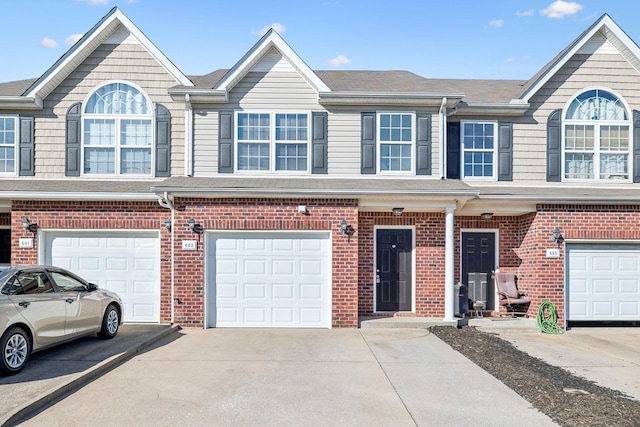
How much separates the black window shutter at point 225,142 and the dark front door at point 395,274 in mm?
4222

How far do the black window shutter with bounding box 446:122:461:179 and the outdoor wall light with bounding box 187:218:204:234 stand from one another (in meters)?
6.14

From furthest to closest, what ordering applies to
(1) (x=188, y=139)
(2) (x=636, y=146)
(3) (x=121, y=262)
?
1. (2) (x=636, y=146)
2. (1) (x=188, y=139)
3. (3) (x=121, y=262)

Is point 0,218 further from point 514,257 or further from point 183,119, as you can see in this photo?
point 514,257

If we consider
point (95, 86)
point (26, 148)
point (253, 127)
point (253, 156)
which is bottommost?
point (253, 156)

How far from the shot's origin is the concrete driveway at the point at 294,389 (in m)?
5.41

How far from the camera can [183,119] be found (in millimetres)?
12195

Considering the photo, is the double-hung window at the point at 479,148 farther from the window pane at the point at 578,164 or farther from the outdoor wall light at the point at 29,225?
the outdoor wall light at the point at 29,225

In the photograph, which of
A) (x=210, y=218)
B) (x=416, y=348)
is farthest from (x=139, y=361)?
(x=416, y=348)

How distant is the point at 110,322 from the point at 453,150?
8721mm

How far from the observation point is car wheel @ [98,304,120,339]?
9.12 metres

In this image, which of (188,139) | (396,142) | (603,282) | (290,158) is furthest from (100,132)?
(603,282)

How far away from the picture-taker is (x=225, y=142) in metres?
11.9

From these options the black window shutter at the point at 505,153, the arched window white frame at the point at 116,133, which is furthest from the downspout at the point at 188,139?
the black window shutter at the point at 505,153

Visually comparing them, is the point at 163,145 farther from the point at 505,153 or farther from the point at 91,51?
the point at 505,153
